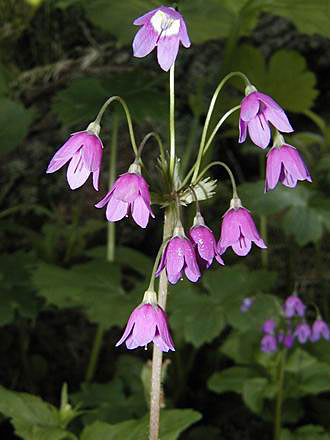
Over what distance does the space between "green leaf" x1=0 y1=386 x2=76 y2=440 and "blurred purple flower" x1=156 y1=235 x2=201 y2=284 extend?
2.45ft

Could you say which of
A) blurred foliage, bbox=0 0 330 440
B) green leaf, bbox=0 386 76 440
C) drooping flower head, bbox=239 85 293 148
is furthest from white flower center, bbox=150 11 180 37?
green leaf, bbox=0 386 76 440

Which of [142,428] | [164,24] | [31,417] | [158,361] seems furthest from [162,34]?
[31,417]

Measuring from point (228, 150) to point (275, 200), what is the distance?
1.52 m

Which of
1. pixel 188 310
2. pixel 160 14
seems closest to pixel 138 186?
pixel 160 14

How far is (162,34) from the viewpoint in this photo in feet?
4.35

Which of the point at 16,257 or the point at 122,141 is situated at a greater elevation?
the point at 122,141

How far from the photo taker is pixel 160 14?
130 centimetres

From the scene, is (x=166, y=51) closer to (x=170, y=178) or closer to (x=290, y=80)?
(x=170, y=178)

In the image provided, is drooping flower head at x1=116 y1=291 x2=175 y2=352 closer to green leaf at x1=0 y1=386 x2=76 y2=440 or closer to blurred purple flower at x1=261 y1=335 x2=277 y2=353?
green leaf at x1=0 y1=386 x2=76 y2=440

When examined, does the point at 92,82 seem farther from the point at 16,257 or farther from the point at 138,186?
the point at 138,186

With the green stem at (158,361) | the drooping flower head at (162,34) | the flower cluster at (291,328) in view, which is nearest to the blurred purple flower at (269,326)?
the flower cluster at (291,328)

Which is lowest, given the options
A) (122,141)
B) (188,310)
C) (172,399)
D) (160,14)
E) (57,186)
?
(172,399)

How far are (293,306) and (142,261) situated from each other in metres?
0.89

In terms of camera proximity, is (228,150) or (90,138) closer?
(90,138)
